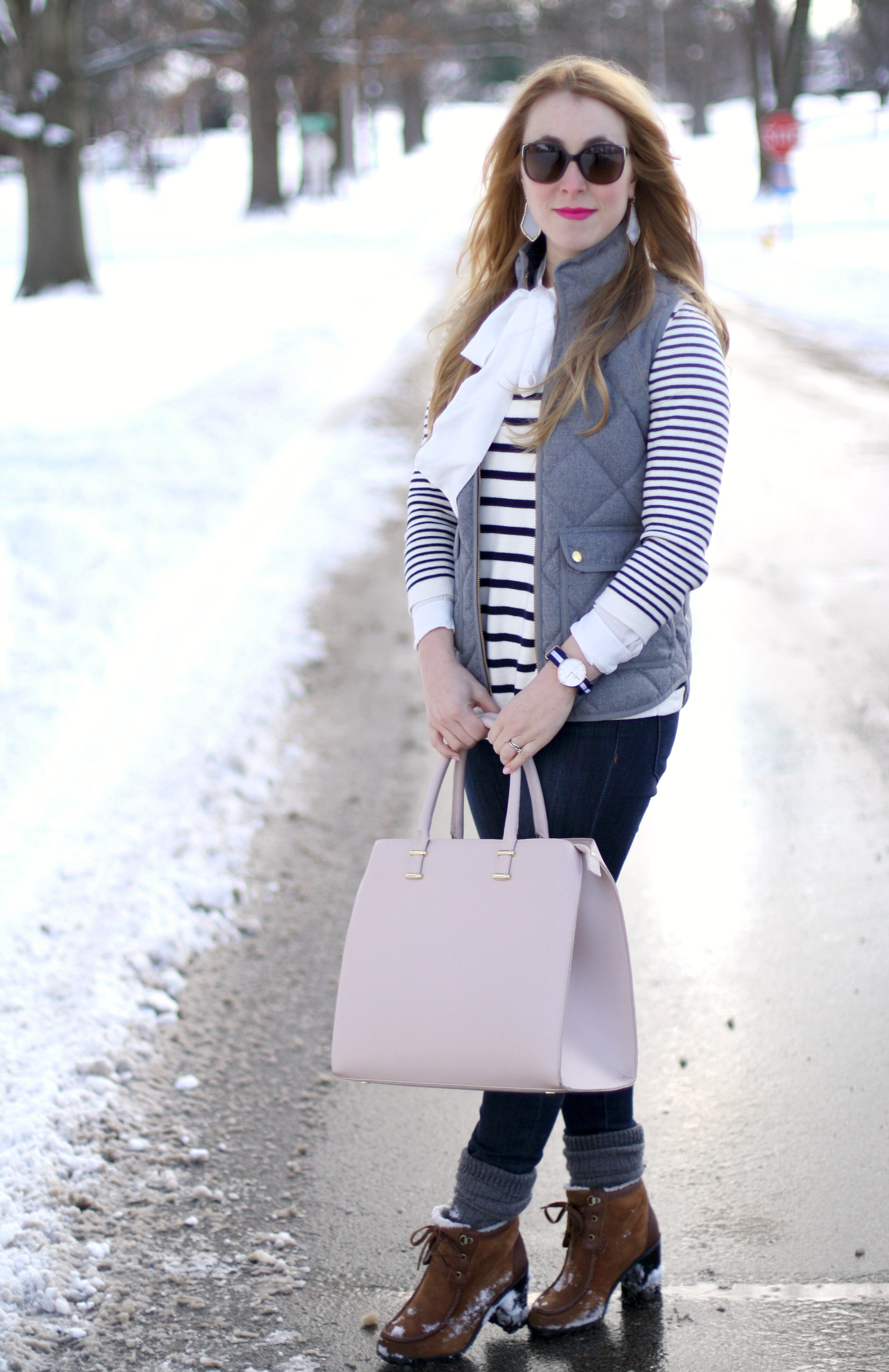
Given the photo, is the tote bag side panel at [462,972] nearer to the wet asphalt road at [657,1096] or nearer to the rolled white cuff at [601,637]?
the rolled white cuff at [601,637]

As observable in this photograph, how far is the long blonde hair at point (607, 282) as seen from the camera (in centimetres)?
212

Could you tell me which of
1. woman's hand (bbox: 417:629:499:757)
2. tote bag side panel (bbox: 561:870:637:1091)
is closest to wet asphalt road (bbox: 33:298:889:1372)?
tote bag side panel (bbox: 561:870:637:1091)

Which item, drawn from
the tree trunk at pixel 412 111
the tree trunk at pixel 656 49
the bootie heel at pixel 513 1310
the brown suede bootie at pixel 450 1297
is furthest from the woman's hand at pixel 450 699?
the tree trunk at pixel 412 111

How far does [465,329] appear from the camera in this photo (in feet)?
7.83

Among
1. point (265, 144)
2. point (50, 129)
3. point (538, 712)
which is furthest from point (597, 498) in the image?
point (265, 144)

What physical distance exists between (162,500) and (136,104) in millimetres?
49517

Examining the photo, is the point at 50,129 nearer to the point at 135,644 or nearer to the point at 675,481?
the point at 135,644

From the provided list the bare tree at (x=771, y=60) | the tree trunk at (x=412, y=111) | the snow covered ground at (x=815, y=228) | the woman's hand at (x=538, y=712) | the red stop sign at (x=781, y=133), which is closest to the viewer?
the woman's hand at (x=538, y=712)

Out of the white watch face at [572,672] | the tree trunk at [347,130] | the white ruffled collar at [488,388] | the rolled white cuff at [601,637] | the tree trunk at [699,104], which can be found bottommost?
the white watch face at [572,672]

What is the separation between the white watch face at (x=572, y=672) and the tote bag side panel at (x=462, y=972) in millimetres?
251

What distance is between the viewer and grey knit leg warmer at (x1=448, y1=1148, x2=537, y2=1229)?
7.61ft

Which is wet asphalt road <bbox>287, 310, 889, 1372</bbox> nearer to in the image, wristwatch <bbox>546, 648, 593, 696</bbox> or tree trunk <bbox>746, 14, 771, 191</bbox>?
wristwatch <bbox>546, 648, 593, 696</bbox>

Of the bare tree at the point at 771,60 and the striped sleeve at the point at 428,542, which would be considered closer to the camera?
the striped sleeve at the point at 428,542

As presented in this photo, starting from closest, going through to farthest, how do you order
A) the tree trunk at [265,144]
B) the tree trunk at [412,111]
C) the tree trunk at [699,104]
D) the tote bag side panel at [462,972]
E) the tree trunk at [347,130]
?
1. the tote bag side panel at [462,972]
2. the tree trunk at [265,144]
3. the tree trunk at [347,130]
4. the tree trunk at [699,104]
5. the tree trunk at [412,111]
